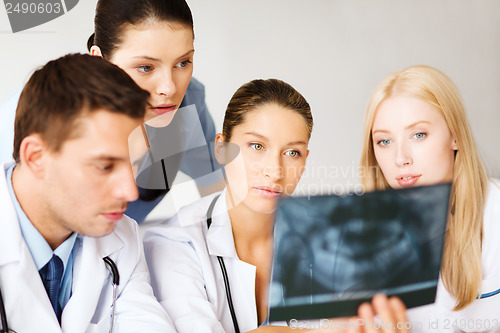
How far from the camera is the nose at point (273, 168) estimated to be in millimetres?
1142

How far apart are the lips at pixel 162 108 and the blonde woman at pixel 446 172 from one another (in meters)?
0.44

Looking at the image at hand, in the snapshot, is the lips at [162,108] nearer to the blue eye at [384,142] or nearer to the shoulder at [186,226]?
the shoulder at [186,226]

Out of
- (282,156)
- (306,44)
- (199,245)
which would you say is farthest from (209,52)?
(199,245)

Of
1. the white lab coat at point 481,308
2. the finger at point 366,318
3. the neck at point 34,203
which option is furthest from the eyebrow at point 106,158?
the white lab coat at point 481,308

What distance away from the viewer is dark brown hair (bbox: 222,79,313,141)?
3.81 feet

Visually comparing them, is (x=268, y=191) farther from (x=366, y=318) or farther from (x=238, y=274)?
(x=366, y=318)

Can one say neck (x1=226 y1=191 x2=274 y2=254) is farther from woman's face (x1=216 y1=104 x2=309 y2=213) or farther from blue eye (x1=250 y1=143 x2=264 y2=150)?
blue eye (x1=250 y1=143 x2=264 y2=150)

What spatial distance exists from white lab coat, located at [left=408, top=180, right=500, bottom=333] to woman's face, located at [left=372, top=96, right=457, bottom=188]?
0.53 ft

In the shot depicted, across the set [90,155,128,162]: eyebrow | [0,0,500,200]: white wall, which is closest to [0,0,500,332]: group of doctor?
[90,155,128,162]: eyebrow

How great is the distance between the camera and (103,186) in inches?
34.0

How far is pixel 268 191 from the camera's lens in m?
1.16

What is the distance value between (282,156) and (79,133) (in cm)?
45

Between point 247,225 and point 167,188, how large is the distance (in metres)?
0.22

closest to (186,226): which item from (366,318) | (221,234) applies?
(221,234)
